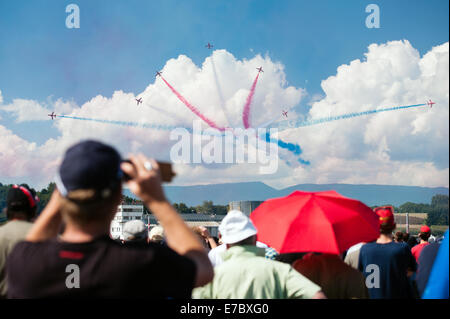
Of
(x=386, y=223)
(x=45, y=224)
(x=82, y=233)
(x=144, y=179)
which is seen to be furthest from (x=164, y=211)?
(x=386, y=223)

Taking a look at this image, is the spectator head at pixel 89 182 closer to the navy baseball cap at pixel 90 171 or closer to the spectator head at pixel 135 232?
the navy baseball cap at pixel 90 171

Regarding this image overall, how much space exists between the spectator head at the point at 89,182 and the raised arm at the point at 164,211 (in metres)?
0.10

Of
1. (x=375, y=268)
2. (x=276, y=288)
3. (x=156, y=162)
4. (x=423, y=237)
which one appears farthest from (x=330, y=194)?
(x=423, y=237)

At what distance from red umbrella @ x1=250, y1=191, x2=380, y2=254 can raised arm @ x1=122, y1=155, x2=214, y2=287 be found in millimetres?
3420

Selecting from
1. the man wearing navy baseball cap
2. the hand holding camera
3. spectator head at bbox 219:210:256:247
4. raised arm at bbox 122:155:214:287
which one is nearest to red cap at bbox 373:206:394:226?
spectator head at bbox 219:210:256:247

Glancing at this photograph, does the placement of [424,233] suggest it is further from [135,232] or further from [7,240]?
[7,240]

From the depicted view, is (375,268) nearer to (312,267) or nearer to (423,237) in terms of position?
(312,267)

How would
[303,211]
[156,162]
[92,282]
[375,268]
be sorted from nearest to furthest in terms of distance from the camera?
1. [92,282]
2. [156,162]
3. [303,211]
4. [375,268]

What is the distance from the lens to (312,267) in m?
5.80

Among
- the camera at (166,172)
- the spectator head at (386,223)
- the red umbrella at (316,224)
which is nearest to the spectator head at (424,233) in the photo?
the spectator head at (386,223)

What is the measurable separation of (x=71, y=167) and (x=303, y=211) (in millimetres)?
4311

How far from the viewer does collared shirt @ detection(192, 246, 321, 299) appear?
4.54m

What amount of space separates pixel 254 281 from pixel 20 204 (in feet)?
11.2

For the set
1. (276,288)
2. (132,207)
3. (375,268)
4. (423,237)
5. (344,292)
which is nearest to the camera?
(276,288)
